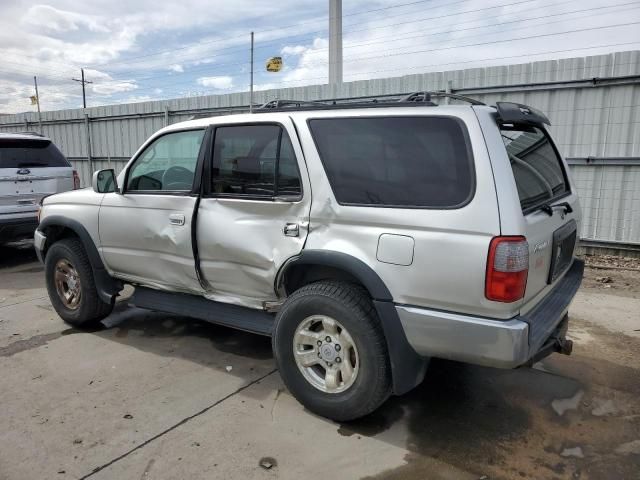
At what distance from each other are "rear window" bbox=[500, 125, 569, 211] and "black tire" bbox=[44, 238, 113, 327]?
3.53 meters

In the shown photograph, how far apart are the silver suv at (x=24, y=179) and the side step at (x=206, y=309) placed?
3937 millimetres

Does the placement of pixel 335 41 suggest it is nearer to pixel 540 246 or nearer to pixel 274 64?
pixel 274 64

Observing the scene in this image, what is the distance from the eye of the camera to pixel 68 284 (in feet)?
15.3

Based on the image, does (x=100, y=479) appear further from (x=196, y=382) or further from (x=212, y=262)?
(x=212, y=262)

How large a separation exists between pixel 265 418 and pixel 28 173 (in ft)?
19.9

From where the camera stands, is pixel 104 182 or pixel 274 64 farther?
pixel 274 64

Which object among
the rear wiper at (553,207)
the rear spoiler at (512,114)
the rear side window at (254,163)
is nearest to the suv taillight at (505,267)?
the rear wiper at (553,207)

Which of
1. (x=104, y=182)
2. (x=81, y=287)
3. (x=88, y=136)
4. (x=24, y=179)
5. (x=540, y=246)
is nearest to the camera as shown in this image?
(x=540, y=246)

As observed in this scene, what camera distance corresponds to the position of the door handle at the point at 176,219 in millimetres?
3658

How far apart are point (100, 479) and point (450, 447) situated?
1.89 meters

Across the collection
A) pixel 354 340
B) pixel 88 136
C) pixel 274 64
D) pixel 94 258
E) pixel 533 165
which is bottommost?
pixel 354 340

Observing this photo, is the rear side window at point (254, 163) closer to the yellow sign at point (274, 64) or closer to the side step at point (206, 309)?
the side step at point (206, 309)

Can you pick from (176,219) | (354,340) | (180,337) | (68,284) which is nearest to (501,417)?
(354,340)

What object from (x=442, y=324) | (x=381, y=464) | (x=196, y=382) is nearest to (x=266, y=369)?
(x=196, y=382)
